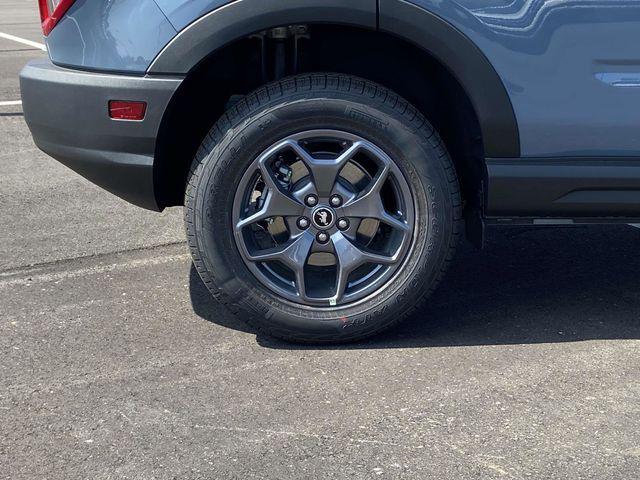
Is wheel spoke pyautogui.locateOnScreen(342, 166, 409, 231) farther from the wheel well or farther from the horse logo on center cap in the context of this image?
the wheel well

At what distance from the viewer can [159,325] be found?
12.6 ft

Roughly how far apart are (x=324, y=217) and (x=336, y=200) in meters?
0.07

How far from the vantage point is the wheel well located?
11.9 feet

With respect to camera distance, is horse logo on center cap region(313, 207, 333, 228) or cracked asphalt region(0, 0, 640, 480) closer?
cracked asphalt region(0, 0, 640, 480)

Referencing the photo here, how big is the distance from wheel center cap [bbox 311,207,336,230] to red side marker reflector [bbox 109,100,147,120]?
0.67m

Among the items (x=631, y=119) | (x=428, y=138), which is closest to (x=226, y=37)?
(x=428, y=138)

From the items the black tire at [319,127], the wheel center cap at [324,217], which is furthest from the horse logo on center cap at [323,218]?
the black tire at [319,127]

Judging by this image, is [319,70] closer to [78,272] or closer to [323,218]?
[323,218]

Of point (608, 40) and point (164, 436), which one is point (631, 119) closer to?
point (608, 40)

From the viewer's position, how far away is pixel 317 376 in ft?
11.2

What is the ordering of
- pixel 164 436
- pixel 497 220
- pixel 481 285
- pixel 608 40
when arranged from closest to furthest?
pixel 164 436 → pixel 608 40 → pixel 497 220 → pixel 481 285

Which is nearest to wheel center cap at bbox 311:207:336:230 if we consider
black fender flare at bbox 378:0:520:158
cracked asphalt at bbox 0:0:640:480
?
cracked asphalt at bbox 0:0:640:480

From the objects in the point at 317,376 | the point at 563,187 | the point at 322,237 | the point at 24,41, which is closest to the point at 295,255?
the point at 322,237

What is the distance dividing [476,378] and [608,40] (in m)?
1.17
